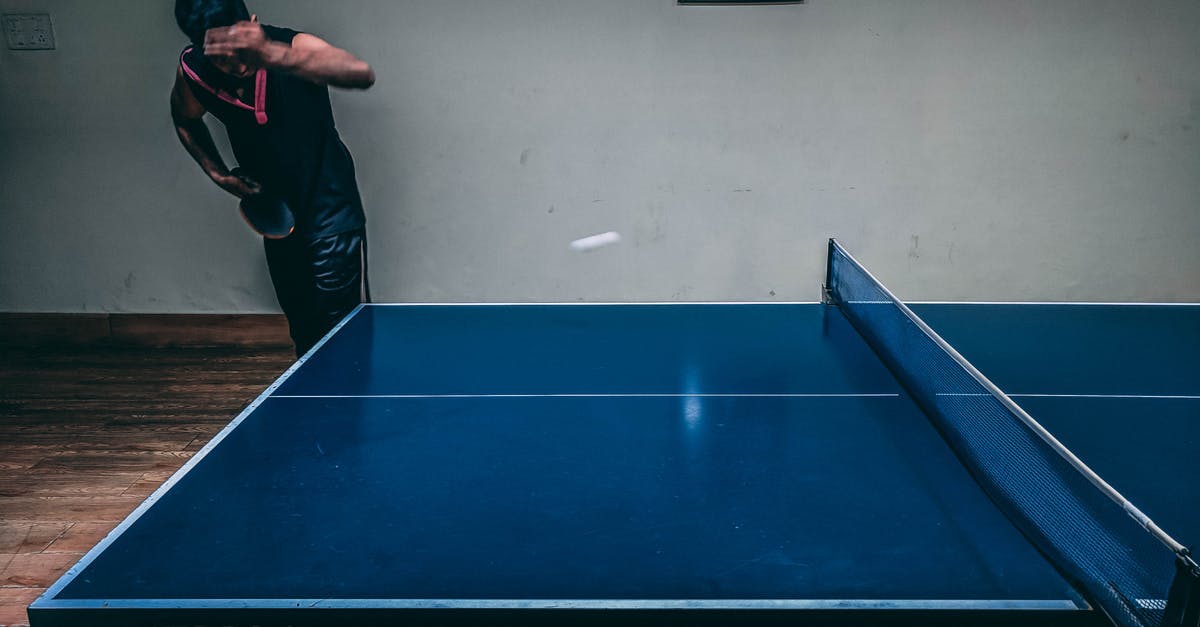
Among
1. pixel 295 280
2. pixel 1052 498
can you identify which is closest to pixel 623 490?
pixel 1052 498

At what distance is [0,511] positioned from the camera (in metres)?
2.74

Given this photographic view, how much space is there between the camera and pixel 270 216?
304 centimetres

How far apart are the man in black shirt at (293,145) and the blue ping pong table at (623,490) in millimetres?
830

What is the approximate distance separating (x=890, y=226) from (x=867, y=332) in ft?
6.17

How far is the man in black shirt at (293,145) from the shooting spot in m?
2.82

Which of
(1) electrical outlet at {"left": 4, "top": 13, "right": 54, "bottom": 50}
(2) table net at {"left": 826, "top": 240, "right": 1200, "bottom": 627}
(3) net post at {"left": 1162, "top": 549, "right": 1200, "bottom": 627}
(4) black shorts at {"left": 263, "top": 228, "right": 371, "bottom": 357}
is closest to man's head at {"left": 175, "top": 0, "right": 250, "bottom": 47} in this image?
(4) black shorts at {"left": 263, "top": 228, "right": 371, "bottom": 357}

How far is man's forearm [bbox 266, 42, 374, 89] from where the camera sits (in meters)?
2.81

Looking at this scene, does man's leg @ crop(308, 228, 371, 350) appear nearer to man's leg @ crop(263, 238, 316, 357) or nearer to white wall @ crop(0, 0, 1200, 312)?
man's leg @ crop(263, 238, 316, 357)

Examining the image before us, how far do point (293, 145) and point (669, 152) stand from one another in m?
1.79

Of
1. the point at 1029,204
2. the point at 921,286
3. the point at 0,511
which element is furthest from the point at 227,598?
the point at 1029,204

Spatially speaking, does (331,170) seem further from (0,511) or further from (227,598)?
(227,598)

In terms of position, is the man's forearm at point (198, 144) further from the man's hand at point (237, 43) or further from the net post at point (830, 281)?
the net post at point (830, 281)

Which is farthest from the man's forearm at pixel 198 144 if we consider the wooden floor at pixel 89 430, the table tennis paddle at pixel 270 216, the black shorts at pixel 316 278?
the wooden floor at pixel 89 430

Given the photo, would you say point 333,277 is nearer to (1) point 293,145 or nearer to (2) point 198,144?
(1) point 293,145
